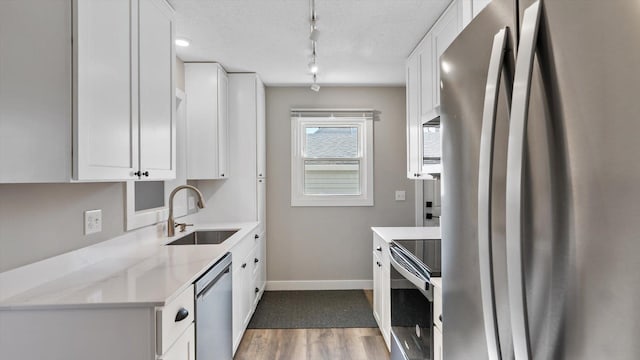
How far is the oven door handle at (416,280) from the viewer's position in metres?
1.55

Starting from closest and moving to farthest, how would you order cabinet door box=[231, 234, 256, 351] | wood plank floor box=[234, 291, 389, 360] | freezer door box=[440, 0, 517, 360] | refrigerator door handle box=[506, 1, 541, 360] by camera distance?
refrigerator door handle box=[506, 1, 541, 360] < freezer door box=[440, 0, 517, 360] < cabinet door box=[231, 234, 256, 351] < wood plank floor box=[234, 291, 389, 360]

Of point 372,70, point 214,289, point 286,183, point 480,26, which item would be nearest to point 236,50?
point 372,70

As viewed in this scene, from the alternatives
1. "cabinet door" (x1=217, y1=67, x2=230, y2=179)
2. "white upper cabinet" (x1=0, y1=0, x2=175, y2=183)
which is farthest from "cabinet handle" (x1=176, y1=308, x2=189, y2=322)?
"cabinet door" (x1=217, y1=67, x2=230, y2=179)

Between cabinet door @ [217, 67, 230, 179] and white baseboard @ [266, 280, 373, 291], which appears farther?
white baseboard @ [266, 280, 373, 291]

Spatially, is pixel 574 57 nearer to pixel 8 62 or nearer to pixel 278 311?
pixel 8 62

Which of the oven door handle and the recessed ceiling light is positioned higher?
the recessed ceiling light

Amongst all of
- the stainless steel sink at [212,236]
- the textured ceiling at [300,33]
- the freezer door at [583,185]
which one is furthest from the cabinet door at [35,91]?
the stainless steel sink at [212,236]

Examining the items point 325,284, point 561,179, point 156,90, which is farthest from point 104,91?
point 325,284

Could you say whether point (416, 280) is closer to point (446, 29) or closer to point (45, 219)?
point (446, 29)

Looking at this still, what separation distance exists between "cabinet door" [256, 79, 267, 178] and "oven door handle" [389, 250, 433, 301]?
1.92 meters

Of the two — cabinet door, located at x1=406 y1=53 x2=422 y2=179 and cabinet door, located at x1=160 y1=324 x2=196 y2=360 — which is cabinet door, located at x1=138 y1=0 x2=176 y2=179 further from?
cabinet door, located at x1=406 y1=53 x2=422 y2=179

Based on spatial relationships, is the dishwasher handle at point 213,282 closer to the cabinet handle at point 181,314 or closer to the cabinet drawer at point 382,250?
the cabinet handle at point 181,314

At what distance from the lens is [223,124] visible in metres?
3.25

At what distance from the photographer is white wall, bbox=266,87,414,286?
3.97 meters
